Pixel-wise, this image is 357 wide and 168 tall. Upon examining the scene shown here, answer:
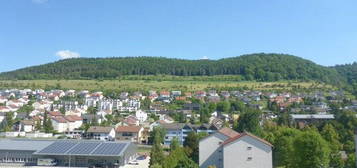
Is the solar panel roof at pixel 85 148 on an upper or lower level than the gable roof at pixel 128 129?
upper

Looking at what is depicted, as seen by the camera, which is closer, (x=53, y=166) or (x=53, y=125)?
(x=53, y=166)

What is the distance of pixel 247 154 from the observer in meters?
30.2

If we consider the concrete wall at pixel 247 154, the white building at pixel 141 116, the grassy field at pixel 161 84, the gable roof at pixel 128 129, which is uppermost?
the grassy field at pixel 161 84

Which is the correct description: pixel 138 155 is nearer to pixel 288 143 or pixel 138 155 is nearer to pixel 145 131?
pixel 145 131

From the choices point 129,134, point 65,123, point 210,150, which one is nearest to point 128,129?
point 129,134

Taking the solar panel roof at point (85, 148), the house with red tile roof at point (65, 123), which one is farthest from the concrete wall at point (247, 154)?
the house with red tile roof at point (65, 123)

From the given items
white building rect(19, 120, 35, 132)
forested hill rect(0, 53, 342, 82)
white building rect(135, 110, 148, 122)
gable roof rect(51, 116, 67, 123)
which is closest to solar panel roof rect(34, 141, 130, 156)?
white building rect(19, 120, 35, 132)

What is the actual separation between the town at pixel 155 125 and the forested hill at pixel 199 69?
33.8 meters

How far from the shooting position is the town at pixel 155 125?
32.9m

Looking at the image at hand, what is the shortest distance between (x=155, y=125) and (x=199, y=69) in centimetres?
9372

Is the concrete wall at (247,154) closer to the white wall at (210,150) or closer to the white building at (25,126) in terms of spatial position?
the white wall at (210,150)

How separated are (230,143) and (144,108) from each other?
64704 millimetres

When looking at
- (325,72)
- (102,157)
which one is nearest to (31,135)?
(102,157)

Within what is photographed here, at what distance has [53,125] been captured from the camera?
2672 inches
